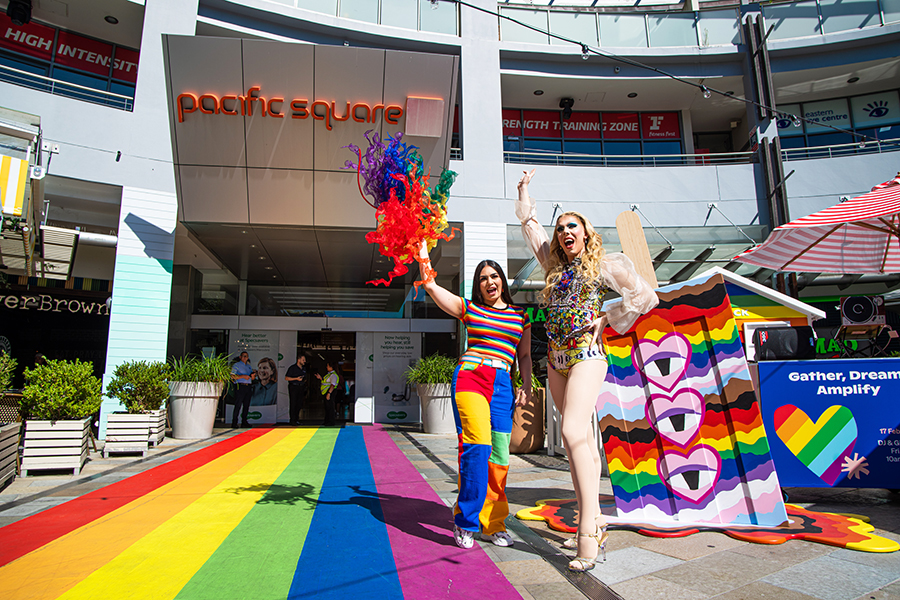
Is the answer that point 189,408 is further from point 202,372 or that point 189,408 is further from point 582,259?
point 582,259

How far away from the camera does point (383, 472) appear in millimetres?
5754

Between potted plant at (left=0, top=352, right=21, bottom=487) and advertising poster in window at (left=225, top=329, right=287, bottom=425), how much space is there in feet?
26.0

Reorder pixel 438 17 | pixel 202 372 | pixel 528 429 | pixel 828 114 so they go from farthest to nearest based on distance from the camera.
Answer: pixel 828 114 → pixel 438 17 → pixel 202 372 → pixel 528 429

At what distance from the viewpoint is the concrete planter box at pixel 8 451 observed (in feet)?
15.9

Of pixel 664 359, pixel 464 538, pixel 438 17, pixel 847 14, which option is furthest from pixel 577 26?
pixel 464 538

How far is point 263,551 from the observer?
290cm

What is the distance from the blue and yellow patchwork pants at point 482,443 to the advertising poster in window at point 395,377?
35.6ft

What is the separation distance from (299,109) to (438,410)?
22.7ft

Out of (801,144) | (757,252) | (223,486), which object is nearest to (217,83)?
(223,486)

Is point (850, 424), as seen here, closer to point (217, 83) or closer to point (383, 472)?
point (383, 472)

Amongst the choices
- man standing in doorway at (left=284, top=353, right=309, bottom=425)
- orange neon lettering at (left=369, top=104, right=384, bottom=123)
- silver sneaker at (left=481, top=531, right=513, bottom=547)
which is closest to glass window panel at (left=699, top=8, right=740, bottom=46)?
orange neon lettering at (left=369, top=104, right=384, bottom=123)

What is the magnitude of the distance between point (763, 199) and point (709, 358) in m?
11.9

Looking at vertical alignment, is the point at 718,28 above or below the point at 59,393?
above

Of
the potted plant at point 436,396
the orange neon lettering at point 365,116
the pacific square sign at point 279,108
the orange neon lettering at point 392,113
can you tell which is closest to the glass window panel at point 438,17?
the orange neon lettering at point 392,113
